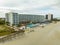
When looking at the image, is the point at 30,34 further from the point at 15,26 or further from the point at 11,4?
the point at 11,4

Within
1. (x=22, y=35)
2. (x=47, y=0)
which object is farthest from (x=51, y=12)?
(x=22, y=35)

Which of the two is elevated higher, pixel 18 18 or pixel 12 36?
pixel 18 18

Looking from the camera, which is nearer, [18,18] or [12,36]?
[18,18]

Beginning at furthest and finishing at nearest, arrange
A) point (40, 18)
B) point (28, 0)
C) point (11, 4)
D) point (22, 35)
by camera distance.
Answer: point (22, 35) → point (40, 18) → point (28, 0) → point (11, 4)

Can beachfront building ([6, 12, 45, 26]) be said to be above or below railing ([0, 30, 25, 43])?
above

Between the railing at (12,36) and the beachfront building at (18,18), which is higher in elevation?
the beachfront building at (18,18)

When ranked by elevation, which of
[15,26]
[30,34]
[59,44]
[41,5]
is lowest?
[59,44]

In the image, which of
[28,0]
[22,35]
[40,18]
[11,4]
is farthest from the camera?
[22,35]

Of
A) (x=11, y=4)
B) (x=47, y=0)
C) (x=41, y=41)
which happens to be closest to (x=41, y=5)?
(x=47, y=0)

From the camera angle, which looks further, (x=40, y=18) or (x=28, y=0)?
(x=40, y=18)

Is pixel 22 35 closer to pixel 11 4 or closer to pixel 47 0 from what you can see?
pixel 11 4

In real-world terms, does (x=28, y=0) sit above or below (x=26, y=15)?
above
